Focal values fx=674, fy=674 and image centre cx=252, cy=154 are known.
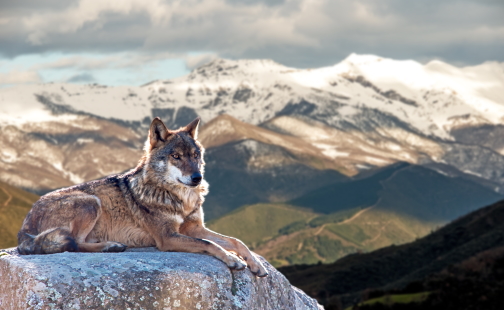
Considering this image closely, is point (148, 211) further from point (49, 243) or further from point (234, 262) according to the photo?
point (234, 262)

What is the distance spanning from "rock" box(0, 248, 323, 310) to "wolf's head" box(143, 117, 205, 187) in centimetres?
175

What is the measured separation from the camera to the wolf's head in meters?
15.0

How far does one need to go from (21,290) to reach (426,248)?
161182 mm

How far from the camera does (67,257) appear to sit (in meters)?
13.2

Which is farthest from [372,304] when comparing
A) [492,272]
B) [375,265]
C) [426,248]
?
[426,248]

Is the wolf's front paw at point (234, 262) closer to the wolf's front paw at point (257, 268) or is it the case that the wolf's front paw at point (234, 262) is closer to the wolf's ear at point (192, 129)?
the wolf's front paw at point (257, 268)

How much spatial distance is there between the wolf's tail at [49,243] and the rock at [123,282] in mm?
451

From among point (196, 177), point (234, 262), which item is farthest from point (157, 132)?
point (234, 262)

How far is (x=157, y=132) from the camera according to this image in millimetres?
15391

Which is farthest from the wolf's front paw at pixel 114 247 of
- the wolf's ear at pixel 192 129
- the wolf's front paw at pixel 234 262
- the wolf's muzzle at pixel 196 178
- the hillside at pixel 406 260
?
the hillside at pixel 406 260

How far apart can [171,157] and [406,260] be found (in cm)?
15228

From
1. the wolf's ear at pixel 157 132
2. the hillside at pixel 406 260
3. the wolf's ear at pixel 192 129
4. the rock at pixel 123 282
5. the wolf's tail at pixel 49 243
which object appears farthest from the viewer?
the hillside at pixel 406 260

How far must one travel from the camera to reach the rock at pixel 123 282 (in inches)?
484

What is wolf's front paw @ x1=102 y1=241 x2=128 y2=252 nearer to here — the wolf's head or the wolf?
the wolf
